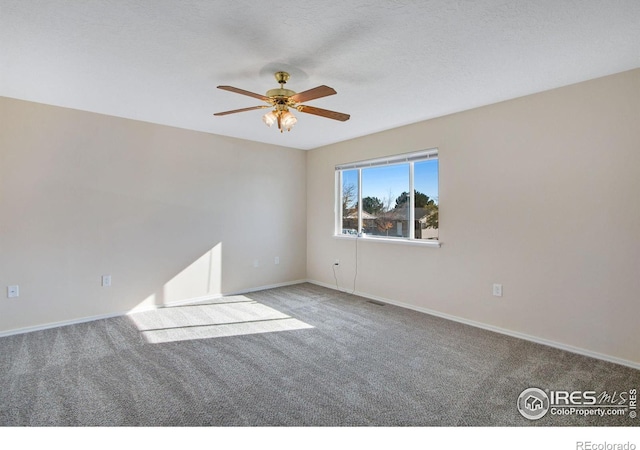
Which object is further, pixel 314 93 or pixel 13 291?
pixel 13 291

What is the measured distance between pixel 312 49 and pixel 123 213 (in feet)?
9.67

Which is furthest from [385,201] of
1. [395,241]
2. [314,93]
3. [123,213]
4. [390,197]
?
[123,213]

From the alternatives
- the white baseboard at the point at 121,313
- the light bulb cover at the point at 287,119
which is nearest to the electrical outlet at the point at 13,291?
the white baseboard at the point at 121,313

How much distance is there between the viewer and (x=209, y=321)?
3545 millimetres

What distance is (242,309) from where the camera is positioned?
3.97 m

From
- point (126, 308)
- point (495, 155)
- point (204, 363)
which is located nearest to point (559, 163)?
point (495, 155)

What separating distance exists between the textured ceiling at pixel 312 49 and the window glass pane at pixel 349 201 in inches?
67.2

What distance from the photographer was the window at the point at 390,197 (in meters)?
3.91

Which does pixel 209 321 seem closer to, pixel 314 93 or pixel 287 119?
pixel 287 119

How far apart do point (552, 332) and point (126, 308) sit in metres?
4.51

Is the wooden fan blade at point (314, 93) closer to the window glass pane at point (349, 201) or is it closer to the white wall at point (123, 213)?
the white wall at point (123, 213)

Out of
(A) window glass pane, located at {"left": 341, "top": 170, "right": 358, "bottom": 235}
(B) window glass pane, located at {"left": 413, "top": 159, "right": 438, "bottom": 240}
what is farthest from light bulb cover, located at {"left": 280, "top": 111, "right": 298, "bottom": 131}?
(A) window glass pane, located at {"left": 341, "top": 170, "right": 358, "bottom": 235}

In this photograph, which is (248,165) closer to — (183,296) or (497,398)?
(183,296)

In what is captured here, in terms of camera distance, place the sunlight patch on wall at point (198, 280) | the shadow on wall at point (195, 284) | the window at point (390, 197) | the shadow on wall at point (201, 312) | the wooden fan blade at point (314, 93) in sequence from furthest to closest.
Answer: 1. the sunlight patch on wall at point (198, 280)
2. the shadow on wall at point (195, 284)
3. the window at point (390, 197)
4. the shadow on wall at point (201, 312)
5. the wooden fan blade at point (314, 93)
